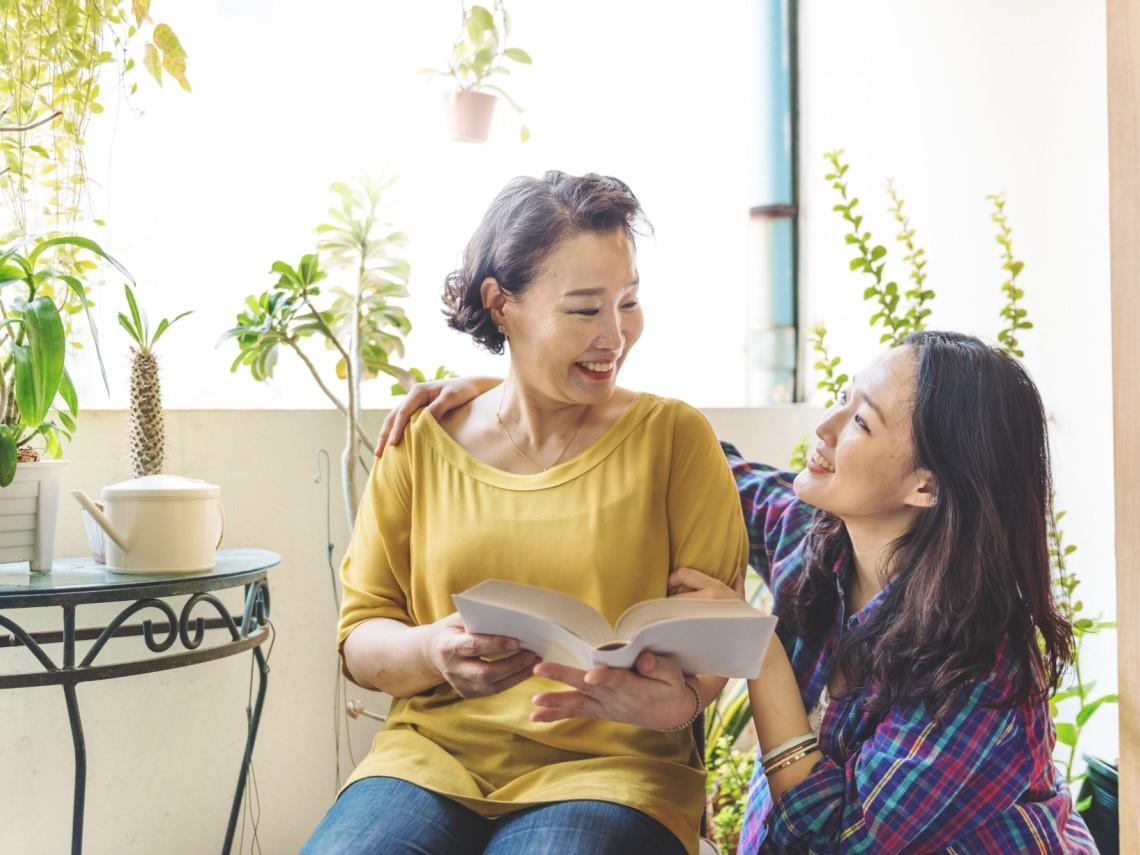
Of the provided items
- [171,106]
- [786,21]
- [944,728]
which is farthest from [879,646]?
[786,21]

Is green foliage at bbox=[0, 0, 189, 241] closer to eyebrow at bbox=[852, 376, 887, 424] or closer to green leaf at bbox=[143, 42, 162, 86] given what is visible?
green leaf at bbox=[143, 42, 162, 86]

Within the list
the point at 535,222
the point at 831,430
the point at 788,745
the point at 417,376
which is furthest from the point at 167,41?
the point at 788,745

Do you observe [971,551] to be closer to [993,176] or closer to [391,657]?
[391,657]

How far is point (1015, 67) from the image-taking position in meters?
2.22

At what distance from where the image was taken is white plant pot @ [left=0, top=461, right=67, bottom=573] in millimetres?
1558

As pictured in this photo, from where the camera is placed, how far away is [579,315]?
1.36 m

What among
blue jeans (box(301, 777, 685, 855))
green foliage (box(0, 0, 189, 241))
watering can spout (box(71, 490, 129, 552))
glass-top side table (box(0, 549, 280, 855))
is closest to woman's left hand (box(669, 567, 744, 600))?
blue jeans (box(301, 777, 685, 855))

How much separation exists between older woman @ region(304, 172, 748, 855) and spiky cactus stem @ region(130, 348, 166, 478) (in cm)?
49

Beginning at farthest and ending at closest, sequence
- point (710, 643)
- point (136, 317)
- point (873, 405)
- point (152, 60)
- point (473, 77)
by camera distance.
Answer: point (473, 77)
point (152, 60)
point (136, 317)
point (873, 405)
point (710, 643)

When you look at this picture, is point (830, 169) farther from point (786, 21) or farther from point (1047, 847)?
point (1047, 847)

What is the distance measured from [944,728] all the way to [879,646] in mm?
128

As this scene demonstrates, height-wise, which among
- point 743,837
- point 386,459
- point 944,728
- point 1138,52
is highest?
point 1138,52

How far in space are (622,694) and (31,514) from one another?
3.24ft

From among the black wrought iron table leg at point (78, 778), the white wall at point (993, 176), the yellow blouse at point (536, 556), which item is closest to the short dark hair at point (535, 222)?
the yellow blouse at point (536, 556)
